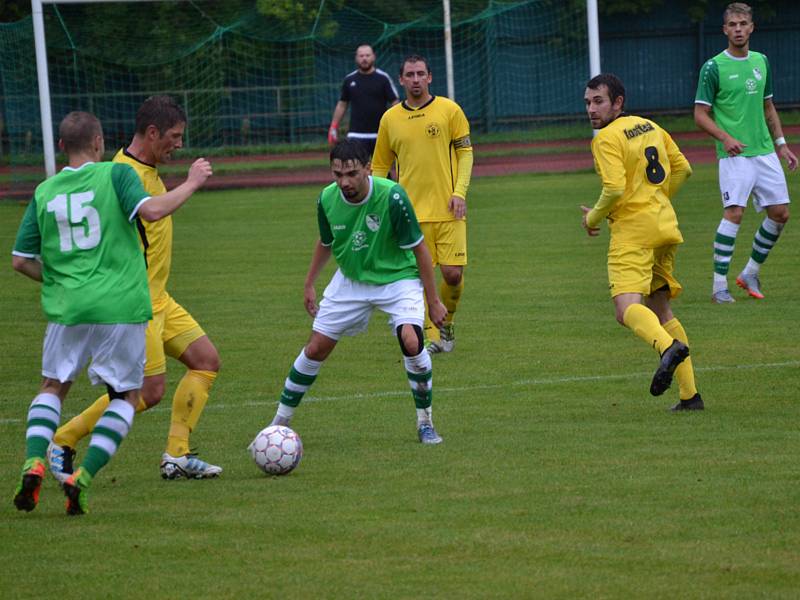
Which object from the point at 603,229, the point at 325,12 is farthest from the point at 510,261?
the point at 325,12

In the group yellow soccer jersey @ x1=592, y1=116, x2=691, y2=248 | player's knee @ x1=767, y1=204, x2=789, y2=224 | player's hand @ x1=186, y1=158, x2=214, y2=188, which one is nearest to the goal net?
player's knee @ x1=767, y1=204, x2=789, y2=224

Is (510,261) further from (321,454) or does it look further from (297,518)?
(297,518)

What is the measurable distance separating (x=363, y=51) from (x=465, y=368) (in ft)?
28.0

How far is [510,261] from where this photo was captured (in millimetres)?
15742

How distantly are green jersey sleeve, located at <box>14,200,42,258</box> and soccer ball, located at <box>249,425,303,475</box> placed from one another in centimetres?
144

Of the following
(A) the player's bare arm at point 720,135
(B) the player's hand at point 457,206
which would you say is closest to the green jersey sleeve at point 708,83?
(A) the player's bare arm at point 720,135

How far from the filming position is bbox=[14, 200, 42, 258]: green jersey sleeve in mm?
6230

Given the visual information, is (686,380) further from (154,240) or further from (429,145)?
(429,145)

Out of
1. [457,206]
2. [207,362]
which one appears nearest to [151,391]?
[207,362]

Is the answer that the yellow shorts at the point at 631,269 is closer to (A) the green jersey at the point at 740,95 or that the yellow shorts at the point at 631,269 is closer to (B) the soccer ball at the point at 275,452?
(B) the soccer ball at the point at 275,452

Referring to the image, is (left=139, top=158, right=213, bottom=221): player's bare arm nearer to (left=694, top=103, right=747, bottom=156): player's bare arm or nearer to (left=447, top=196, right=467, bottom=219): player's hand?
(left=447, top=196, right=467, bottom=219): player's hand

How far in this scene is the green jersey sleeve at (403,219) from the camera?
7.37 metres

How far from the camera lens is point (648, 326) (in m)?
7.97

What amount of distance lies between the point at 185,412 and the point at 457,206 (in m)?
4.08
